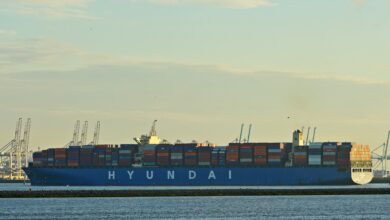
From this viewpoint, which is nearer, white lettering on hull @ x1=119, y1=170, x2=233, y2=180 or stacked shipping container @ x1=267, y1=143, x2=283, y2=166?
stacked shipping container @ x1=267, y1=143, x2=283, y2=166

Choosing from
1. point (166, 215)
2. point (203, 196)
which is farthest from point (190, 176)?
point (166, 215)

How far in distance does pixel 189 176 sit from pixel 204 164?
294 cm

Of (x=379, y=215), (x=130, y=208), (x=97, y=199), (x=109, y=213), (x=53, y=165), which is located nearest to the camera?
(x=379, y=215)

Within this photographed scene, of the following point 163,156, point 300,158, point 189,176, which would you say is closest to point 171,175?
point 189,176

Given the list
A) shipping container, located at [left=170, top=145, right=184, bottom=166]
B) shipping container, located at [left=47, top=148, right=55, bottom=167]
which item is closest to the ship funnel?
shipping container, located at [left=170, top=145, right=184, bottom=166]

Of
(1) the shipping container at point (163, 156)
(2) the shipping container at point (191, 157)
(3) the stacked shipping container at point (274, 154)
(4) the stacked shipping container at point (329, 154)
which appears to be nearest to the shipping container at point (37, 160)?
(1) the shipping container at point (163, 156)

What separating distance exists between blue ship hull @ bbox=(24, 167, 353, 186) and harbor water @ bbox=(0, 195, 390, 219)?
3688 cm

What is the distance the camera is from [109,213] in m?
100

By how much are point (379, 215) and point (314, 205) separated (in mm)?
17739

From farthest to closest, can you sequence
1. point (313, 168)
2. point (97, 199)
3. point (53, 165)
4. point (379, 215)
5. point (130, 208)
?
point (53, 165), point (313, 168), point (97, 199), point (130, 208), point (379, 215)

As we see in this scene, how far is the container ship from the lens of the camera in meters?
170

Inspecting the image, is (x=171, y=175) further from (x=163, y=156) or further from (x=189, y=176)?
(x=163, y=156)

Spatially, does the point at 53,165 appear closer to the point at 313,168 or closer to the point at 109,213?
the point at 313,168

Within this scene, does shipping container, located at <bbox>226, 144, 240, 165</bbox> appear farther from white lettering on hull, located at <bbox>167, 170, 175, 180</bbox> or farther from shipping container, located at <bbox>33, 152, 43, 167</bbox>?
shipping container, located at <bbox>33, 152, 43, 167</bbox>
